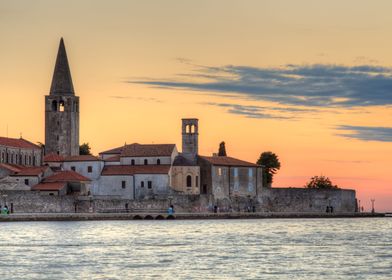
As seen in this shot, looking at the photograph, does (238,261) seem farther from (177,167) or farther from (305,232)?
(177,167)

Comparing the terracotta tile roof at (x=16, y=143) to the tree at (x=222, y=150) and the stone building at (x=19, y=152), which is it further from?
the tree at (x=222, y=150)

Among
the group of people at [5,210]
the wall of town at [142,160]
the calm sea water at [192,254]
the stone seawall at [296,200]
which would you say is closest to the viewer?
the calm sea water at [192,254]

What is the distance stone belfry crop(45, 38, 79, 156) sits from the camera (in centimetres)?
11544

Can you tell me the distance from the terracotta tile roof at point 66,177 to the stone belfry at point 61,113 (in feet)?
49.6

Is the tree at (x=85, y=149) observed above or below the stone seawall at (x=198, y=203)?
above

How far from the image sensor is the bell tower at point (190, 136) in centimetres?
10629

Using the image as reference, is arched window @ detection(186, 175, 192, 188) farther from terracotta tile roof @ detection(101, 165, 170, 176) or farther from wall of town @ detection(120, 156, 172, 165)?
terracotta tile roof @ detection(101, 165, 170, 176)

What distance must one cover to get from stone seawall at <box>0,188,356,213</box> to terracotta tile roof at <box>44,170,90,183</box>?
2.70m

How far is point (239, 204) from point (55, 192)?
1765cm

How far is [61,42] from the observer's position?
115 m

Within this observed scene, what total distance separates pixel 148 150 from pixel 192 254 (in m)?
56.0

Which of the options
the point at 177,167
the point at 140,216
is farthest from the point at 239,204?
the point at 140,216

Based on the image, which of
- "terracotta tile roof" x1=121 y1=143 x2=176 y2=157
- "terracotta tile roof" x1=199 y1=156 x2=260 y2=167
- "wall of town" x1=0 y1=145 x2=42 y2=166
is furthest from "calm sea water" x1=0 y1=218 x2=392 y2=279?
"wall of town" x1=0 y1=145 x2=42 y2=166

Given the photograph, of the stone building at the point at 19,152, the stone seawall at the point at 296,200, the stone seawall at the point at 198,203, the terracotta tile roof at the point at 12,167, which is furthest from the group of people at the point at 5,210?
the stone seawall at the point at 296,200
